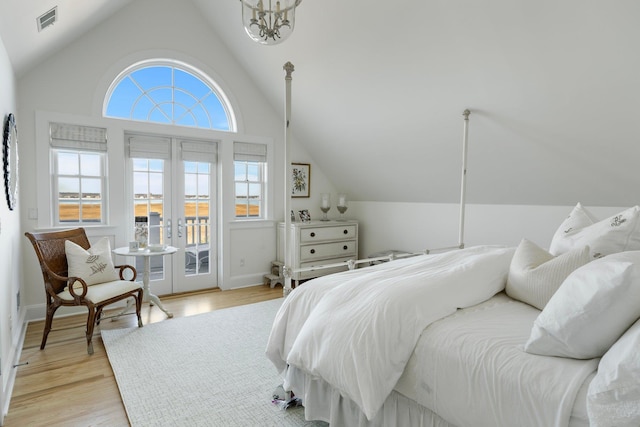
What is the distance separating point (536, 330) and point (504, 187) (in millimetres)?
2803

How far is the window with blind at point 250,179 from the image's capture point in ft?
15.4

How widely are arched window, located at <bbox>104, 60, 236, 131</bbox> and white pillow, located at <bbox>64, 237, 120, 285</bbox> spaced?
1.62 m

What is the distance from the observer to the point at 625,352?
0.99 m

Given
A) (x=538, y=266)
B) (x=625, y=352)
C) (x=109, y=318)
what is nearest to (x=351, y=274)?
(x=538, y=266)

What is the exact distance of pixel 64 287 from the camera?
298cm

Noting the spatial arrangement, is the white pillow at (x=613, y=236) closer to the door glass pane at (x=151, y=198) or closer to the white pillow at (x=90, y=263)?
the white pillow at (x=90, y=263)

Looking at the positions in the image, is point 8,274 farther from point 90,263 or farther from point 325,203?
point 325,203

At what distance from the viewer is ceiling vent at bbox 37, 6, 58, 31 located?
8.19 feet

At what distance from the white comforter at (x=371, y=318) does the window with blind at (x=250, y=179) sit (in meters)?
3.04

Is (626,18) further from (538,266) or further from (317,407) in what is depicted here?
(317,407)

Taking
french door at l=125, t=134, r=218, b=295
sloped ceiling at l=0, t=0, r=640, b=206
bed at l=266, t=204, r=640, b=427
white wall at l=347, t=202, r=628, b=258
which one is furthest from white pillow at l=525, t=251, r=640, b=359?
french door at l=125, t=134, r=218, b=295

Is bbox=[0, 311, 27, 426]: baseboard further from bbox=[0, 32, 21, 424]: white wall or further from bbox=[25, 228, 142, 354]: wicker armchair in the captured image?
bbox=[25, 228, 142, 354]: wicker armchair

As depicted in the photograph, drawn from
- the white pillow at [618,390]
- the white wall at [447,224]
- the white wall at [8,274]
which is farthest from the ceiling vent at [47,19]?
the white wall at [447,224]

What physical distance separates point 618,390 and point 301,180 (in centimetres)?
453
